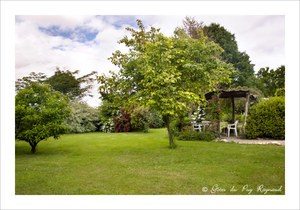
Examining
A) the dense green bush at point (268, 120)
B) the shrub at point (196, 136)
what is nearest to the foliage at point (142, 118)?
the shrub at point (196, 136)

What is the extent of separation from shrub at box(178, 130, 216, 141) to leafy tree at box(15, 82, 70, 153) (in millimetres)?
5837

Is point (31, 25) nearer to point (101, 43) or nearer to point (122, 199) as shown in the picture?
→ point (101, 43)

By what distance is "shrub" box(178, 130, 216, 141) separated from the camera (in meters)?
10.1

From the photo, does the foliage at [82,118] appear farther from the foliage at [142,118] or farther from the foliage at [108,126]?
the foliage at [142,118]

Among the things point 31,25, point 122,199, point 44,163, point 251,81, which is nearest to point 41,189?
point 122,199

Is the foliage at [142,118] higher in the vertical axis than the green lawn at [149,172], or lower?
higher

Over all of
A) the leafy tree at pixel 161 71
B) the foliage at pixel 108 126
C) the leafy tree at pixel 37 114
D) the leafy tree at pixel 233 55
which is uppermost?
the leafy tree at pixel 233 55

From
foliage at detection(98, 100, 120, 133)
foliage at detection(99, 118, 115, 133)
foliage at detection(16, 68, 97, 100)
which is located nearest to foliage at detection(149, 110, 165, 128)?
foliage at detection(98, 100, 120, 133)

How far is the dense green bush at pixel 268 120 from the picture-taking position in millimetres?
9203

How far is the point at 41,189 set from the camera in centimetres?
394

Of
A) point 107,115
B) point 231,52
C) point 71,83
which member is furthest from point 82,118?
point 231,52

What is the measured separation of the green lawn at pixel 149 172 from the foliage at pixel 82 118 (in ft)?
29.4

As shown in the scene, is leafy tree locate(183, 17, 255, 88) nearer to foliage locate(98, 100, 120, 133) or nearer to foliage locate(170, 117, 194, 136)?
foliage locate(98, 100, 120, 133)

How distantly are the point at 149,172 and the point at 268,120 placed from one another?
7107 millimetres
